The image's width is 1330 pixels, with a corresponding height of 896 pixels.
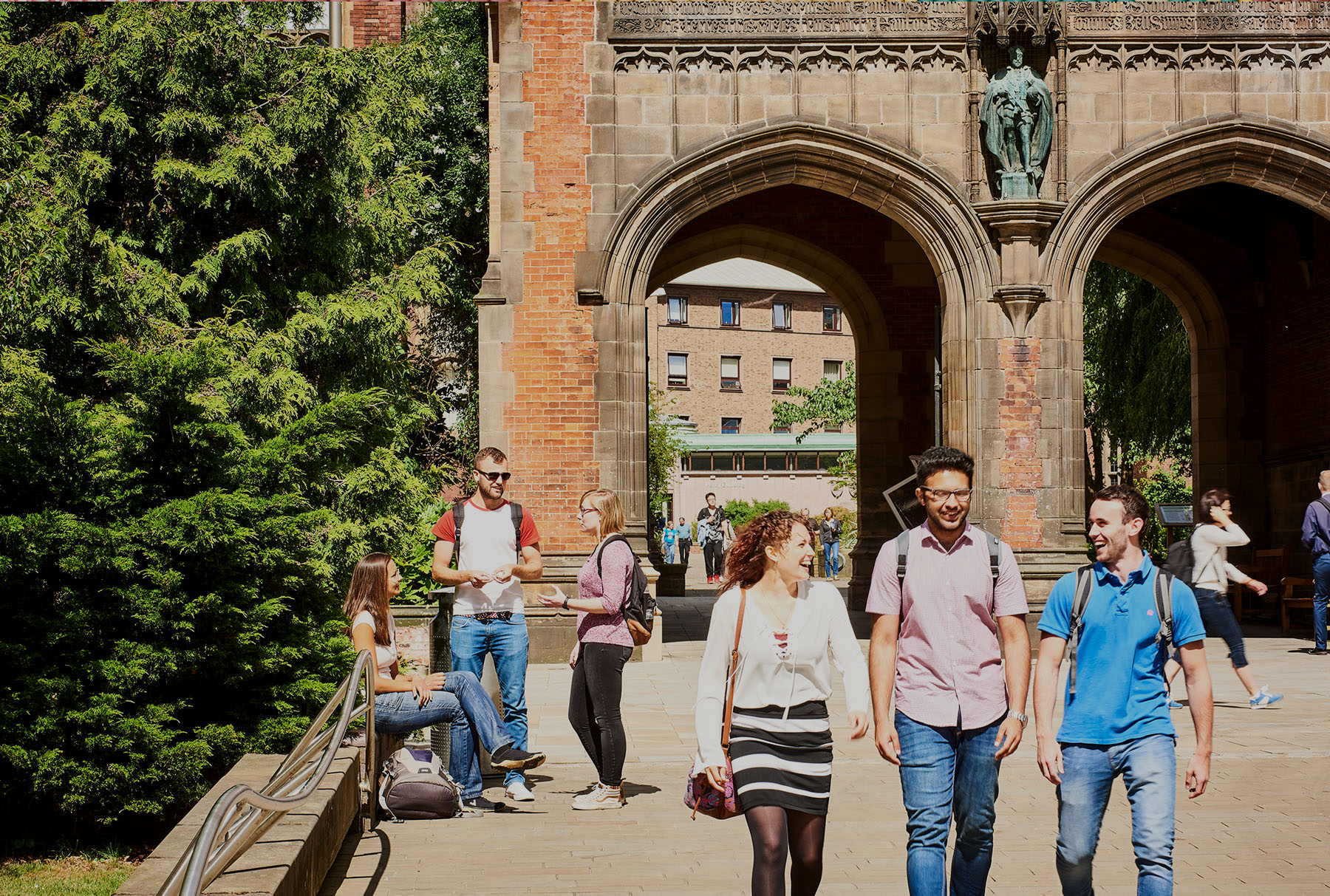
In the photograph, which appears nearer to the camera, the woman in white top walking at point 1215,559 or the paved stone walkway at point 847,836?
the paved stone walkway at point 847,836

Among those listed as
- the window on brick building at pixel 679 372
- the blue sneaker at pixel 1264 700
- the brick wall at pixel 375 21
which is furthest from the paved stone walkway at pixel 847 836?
the window on brick building at pixel 679 372

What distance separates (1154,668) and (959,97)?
1191 centimetres

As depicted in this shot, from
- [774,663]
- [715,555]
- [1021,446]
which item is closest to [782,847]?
[774,663]

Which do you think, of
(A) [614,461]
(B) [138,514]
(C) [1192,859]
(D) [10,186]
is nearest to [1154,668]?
(C) [1192,859]

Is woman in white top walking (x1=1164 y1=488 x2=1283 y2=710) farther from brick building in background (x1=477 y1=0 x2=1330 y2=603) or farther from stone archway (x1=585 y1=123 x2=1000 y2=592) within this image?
stone archway (x1=585 y1=123 x2=1000 y2=592)

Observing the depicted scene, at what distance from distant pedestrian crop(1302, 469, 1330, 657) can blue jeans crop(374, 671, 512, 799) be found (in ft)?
33.1

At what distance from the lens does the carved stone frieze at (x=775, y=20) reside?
15383 mm

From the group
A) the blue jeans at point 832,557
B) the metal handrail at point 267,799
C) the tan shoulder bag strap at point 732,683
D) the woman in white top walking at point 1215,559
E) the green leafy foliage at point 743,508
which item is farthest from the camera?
the green leafy foliage at point 743,508

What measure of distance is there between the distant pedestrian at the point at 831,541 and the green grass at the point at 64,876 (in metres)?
24.3

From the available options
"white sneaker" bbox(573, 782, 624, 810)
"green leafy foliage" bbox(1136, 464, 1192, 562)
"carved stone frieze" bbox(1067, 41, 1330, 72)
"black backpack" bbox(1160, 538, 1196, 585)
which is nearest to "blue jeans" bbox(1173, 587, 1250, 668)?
"black backpack" bbox(1160, 538, 1196, 585)

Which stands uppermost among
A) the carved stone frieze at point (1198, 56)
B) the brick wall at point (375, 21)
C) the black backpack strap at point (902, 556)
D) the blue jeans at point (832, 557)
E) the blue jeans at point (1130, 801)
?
the brick wall at point (375, 21)

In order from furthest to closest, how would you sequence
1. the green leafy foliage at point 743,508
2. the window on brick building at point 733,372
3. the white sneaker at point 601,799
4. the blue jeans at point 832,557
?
the window on brick building at point 733,372 < the green leafy foliage at point 743,508 < the blue jeans at point 832,557 < the white sneaker at point 601,799

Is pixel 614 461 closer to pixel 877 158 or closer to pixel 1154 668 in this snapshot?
pixel 877 158

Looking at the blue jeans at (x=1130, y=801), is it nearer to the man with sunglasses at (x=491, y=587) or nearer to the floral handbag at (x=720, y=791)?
the floral handbag at (x=720, y=791)
